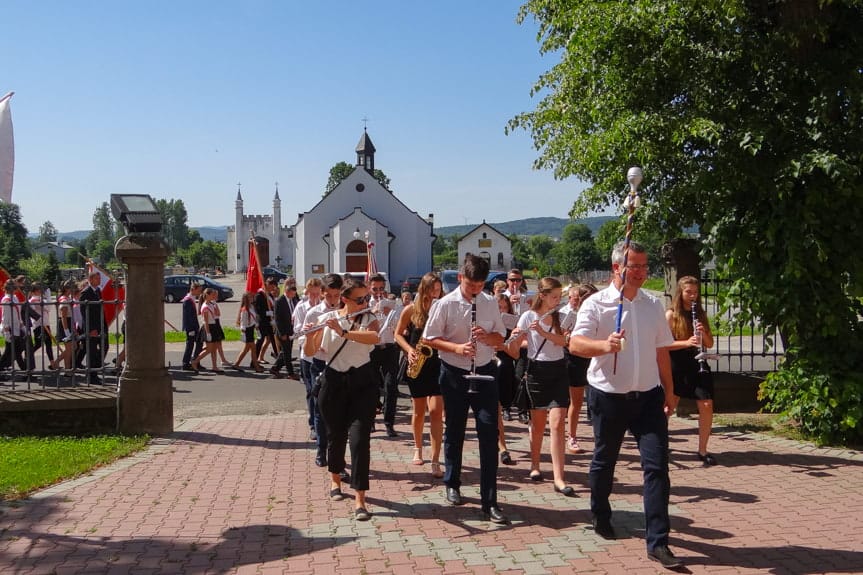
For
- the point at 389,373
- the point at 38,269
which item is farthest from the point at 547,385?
the point at 38,269

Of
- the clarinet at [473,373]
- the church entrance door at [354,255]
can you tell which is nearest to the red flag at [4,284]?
the clarinet at [473,373]

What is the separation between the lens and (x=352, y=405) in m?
6.33

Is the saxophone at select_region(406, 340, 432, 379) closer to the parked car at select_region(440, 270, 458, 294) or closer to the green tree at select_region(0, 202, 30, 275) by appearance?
the parked car at select_region(440, 270, 458, 294)

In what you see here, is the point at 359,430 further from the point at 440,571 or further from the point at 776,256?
the point at 776,256

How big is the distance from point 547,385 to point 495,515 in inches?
59.3

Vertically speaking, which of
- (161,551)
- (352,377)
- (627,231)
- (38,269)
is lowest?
(161,551)

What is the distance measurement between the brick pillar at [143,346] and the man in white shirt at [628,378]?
5.59m

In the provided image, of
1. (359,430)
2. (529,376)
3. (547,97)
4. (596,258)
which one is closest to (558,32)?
(547,97)

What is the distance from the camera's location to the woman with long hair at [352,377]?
20.3 feet

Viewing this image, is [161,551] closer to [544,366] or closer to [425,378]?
A: [425,378]

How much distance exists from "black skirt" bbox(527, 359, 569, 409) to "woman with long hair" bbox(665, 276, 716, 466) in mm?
1229

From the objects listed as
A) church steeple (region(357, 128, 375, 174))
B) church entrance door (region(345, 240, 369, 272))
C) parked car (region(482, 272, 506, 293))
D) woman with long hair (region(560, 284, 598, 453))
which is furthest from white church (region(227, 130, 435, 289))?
woman with long hair (region(560, 284, 598, 453))

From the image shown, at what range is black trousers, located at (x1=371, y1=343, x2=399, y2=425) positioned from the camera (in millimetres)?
9430

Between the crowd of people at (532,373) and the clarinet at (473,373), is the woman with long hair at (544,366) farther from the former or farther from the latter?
the clarinet at (473,373)
